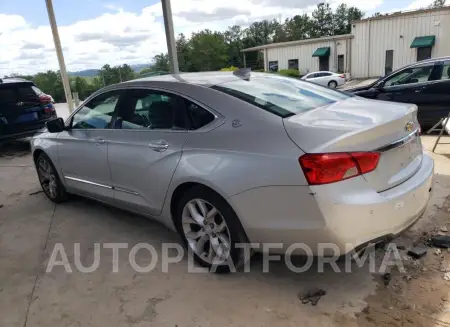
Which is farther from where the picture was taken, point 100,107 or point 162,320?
point 100,107

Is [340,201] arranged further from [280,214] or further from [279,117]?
[279,117]

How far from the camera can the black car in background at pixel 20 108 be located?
7.49 metres

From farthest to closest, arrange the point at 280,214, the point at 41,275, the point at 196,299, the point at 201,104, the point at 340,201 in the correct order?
the point at 41,275
the point at 201,104
the point at 196,299
the point at 280,214
the point at 340,201

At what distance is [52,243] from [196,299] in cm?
176

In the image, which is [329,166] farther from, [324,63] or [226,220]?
[324,63]

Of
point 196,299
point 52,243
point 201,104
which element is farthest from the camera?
point 52,243

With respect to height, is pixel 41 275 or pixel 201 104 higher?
pixel 201 104

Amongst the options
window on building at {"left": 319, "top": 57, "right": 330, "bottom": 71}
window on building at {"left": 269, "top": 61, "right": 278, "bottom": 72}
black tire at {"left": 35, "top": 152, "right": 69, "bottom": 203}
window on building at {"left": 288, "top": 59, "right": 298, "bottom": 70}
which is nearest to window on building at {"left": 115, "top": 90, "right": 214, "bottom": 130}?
black tire at {"left": 35, "top": 152, "right": 69, "bottom": 203}

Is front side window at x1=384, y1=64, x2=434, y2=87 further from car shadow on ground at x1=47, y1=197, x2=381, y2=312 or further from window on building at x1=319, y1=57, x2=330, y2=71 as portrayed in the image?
window on building at x1=319, y1=57, x2=330, y2=71

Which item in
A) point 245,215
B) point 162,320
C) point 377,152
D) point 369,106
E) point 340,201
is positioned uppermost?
point 369,106

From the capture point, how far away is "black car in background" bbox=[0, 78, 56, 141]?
749 cm

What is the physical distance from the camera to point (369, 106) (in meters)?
2.89

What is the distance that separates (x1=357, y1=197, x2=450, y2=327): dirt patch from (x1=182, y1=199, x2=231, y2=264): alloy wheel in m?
1.00

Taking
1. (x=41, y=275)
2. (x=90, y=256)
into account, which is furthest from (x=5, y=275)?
(x=90, y=256)
